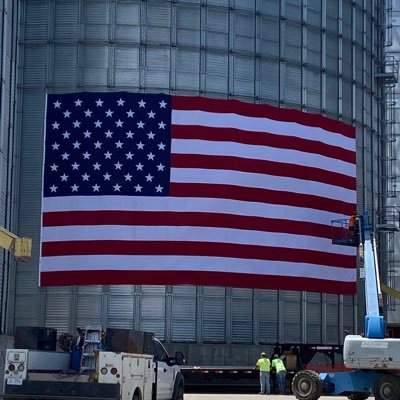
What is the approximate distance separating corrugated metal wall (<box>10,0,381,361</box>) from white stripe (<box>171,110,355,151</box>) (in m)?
1.31

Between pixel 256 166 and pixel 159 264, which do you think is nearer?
pixel 159 264

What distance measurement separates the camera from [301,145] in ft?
170

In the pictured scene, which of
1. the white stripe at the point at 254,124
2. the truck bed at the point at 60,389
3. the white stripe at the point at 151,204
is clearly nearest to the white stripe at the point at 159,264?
the white stripe at the point at 151,204

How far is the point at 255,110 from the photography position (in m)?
51.1

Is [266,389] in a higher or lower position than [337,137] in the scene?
lower

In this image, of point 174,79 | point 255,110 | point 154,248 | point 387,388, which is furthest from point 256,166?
point 387,388

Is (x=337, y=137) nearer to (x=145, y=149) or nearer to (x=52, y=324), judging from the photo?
(x=145, y=149)

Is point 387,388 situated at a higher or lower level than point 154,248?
lower

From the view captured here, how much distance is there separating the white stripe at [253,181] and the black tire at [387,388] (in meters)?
19.2

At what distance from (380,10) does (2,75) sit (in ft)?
88.7

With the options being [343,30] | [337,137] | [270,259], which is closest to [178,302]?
[270,259]

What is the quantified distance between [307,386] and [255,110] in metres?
21.7

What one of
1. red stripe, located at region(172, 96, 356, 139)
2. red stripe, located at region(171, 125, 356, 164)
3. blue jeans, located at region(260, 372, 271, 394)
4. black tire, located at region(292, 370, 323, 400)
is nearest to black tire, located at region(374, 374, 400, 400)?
black tire, located at region(292, 370, 323, 400)

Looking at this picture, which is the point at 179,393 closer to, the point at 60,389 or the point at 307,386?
the point at 307,386
